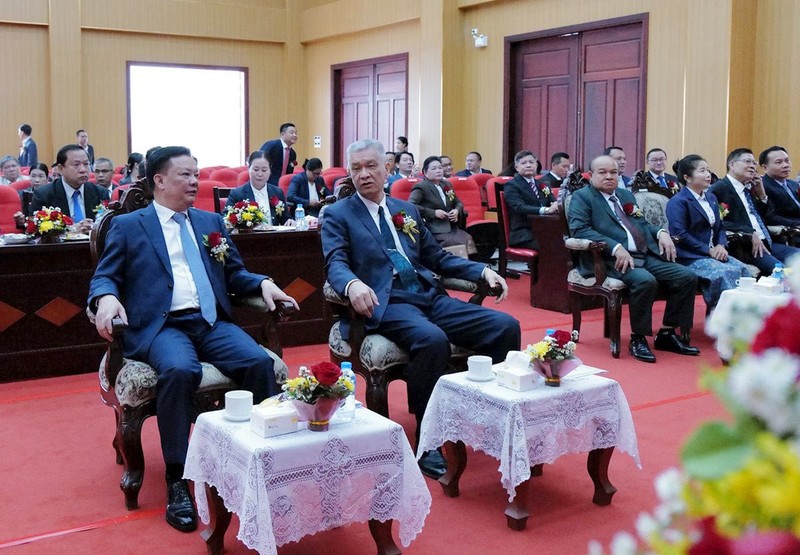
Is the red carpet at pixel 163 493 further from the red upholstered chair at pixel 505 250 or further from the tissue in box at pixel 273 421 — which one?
the red upholstered chair at pixel 505 250

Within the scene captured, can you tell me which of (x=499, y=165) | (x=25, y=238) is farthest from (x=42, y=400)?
(x=499, y=165)

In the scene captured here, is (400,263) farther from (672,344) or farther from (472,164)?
(472,164)

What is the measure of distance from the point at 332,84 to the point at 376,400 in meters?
12.1

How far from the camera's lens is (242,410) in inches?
108

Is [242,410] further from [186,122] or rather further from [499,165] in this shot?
[186,122]

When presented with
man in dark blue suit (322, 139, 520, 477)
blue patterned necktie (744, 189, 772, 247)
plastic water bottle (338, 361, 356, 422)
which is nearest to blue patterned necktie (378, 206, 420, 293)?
man in dark blue suit (322, 139, 520, 477)

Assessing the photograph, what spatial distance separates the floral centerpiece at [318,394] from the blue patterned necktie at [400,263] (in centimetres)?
127

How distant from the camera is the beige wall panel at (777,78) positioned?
8.71 metres

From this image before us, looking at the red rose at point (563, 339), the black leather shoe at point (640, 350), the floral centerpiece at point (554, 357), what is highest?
the red rose at point (563, 339)

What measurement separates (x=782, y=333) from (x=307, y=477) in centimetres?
195

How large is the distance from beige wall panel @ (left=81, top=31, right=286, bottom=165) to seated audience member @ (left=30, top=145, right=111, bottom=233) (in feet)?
28.7

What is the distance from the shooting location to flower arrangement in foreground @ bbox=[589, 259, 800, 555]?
59cm

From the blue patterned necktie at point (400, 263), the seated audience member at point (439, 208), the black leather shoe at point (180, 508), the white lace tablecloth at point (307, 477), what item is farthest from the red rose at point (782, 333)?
the seated audience member at point (439, 208)

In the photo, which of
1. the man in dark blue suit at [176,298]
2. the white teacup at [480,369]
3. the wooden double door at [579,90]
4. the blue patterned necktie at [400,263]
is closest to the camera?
the man in dark blue suit at [176,298]
